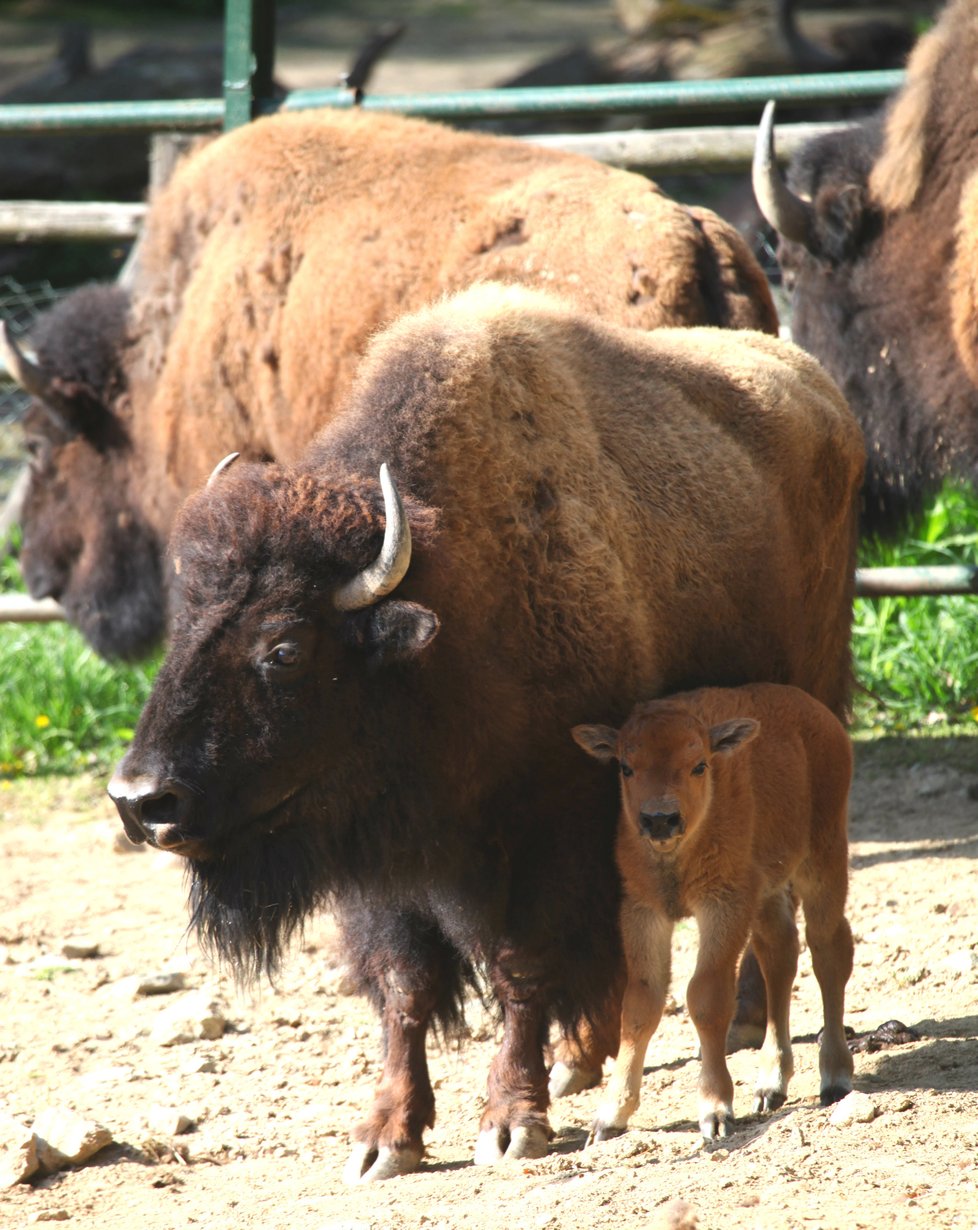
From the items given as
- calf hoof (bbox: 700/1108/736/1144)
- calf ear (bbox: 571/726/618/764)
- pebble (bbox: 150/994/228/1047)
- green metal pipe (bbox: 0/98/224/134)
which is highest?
green metal pipe (bbox: 0/98/224/134)

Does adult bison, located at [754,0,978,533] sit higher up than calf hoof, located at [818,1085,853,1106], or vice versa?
adult bison, located at [754,0,978,533]

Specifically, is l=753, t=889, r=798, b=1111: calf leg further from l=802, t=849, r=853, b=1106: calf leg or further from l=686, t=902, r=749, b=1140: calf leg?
l=686, t=902, r=749, b=1140: calf leg

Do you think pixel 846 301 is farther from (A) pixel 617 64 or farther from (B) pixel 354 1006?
(A) pixel 617 64

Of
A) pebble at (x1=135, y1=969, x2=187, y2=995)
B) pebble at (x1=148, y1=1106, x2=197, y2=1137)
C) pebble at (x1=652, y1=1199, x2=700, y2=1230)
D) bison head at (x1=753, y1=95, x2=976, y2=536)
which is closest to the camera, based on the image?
pebble at (x1=652, y1=1199, x2=700, y2=1230)

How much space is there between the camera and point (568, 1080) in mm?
4215

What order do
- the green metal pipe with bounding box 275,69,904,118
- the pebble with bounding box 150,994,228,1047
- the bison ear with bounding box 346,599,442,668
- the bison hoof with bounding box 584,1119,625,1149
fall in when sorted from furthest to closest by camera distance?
the green metal pipe with bounding box 275,69,904,118 < the pebble with bounding box 150,994,228,1047 < the bison hoof with bounding box 584,1119,625,1149 < the bison ear with bounding box 346,599,442,668

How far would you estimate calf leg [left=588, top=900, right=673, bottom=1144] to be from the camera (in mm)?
3609

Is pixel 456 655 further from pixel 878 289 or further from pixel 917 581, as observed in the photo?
pixel 917 581

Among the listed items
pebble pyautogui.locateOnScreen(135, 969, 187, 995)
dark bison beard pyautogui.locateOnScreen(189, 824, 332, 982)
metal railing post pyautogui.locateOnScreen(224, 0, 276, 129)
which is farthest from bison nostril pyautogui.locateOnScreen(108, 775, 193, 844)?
metal railing post pyautogui.locateOnScreen(224, 0, 276, 129)

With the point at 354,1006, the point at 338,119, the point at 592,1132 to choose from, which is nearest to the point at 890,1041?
the point at 592,1132

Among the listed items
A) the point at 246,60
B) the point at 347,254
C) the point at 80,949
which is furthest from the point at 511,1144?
the point at 246,60

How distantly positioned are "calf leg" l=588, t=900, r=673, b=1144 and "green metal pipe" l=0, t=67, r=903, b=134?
4.01 metres

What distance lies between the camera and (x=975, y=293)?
5.54 m

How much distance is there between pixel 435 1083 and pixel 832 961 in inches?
48.2
